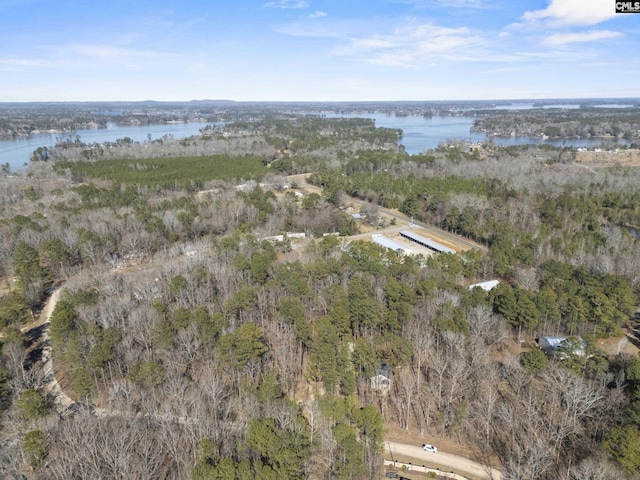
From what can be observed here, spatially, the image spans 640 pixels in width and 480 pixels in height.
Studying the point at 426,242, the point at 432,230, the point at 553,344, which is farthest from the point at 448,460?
the point at 432,230

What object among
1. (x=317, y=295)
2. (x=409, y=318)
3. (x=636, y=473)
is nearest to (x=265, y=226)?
(x=317, y=295)

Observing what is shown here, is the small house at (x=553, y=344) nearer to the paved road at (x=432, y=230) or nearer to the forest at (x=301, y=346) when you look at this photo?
the forest at (x=301, y=346)

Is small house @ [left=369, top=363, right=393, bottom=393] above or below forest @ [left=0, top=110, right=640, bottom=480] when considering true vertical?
below

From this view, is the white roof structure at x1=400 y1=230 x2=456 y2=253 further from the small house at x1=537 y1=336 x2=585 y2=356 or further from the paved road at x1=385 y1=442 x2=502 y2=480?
the paved road at x1=385 y1=442 x2=502 y2=480

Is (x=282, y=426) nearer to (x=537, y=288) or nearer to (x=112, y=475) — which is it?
(x=112, y=475)

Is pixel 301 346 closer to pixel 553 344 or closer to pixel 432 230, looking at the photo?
pixel 553 344

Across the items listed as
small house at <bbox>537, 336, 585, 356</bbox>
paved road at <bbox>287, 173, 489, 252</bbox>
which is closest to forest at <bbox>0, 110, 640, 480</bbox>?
small house at <bbox>537, 336, 585, 356</bbox>
